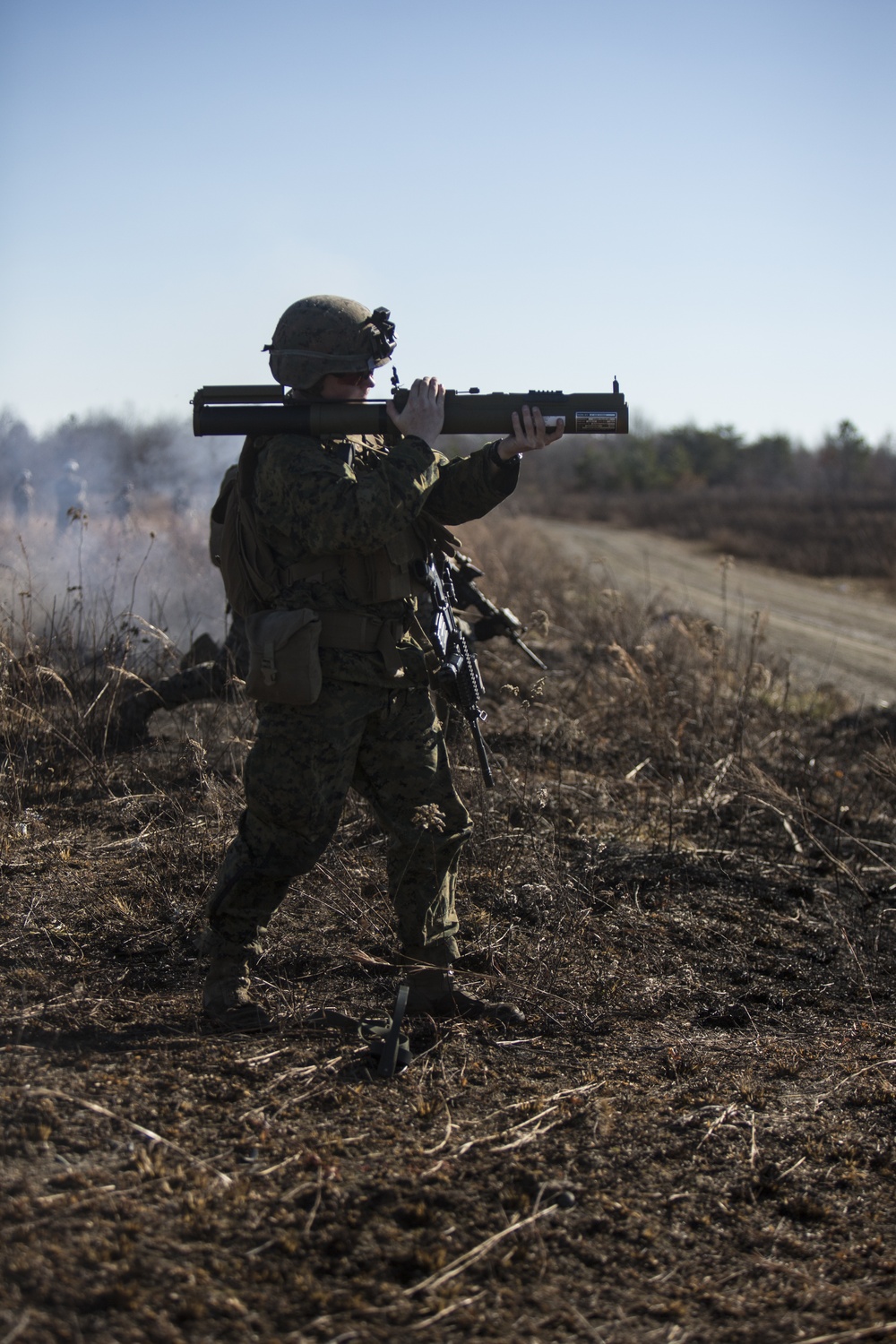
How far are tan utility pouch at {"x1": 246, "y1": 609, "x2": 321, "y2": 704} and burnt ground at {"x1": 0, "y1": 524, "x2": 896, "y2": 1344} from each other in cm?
80

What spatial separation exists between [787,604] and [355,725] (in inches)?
548

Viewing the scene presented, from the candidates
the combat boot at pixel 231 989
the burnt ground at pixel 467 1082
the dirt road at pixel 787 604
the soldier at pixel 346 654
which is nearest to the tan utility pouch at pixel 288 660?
the soldier at pixel 346 654

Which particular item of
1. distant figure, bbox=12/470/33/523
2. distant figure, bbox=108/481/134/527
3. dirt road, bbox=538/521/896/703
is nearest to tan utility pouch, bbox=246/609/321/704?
dirt road, bbox=538/521/896/703

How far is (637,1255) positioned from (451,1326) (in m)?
0.40

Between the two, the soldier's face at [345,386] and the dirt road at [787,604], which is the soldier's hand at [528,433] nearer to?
the soldier's face at [345,386]

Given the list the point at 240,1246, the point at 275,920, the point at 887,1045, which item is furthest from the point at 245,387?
the point at 887,1045

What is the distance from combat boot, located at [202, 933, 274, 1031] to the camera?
2.71m

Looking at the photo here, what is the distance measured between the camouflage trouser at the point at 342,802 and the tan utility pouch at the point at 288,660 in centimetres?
9

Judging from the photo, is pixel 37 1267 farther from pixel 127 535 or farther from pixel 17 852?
pixel 127 535

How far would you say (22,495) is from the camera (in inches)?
392

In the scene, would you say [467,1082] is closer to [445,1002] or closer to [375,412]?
[445,1002]

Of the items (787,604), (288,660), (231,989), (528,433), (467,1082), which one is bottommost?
(467,1082)

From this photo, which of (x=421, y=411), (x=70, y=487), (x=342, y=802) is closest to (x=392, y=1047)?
(x=342, y=802)

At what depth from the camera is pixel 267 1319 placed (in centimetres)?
167
